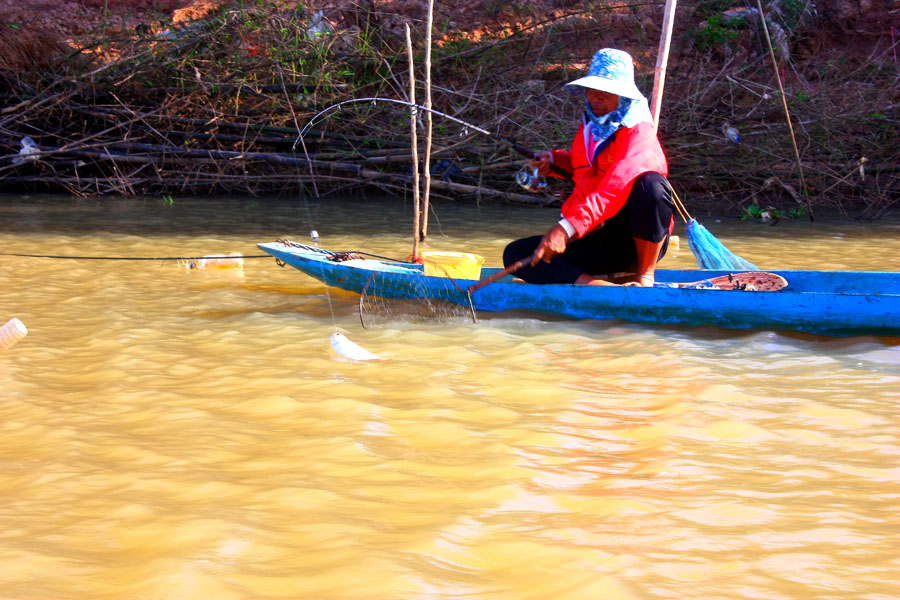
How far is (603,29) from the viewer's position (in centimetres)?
1025

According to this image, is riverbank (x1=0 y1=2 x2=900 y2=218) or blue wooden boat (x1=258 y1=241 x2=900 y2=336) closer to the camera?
blue wooden boat (x1=258 y1=241 x2=900 y2=336)

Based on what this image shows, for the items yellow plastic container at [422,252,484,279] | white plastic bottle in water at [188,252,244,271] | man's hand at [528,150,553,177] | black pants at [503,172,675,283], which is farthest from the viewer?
white plastic bottle in water at [188,252,244,271]

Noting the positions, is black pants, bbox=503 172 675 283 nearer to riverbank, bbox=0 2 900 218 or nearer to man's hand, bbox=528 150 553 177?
man's hand, bbox=528 150 553 177

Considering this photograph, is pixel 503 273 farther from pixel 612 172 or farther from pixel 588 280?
pixel 612 172

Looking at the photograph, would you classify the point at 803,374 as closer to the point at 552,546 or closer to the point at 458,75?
the point at 552,546

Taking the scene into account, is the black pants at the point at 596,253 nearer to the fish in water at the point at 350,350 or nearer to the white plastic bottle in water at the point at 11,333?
the fish in water at the point at 350,350

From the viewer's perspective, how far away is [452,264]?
385cm

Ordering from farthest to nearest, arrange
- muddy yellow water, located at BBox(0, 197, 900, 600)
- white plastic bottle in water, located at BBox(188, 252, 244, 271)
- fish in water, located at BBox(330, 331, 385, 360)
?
white plastic bottle in water, located at BBox(188, 252, 244, 271)
fish in water, located at BBox(330, 331, 385, 360)
muddy yellow water, located at BBox(0, 197, 900, 600)

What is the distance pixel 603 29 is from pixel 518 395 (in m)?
8.53

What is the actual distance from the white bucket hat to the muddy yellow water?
1.01 m

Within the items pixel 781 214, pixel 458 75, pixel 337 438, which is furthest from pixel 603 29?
pixel 337 438

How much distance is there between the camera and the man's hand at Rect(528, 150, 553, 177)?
4078 millimetres

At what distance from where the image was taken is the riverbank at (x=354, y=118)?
327 inches

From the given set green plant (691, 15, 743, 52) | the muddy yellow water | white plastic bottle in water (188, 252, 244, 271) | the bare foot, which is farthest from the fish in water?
green plant (691, 15, 743, 52)
